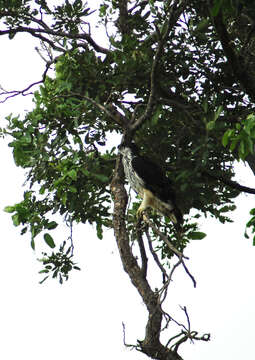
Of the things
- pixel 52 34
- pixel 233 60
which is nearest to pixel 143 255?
pixel 233 60

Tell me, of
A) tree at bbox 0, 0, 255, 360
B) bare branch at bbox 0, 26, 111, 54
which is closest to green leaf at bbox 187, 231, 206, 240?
tree at bbox 0, 0, 255, 360

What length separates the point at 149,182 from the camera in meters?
5.35

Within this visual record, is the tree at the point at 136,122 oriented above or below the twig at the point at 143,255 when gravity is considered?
above

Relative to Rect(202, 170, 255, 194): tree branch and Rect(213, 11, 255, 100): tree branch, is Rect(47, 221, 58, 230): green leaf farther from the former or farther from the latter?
Rect(213, 11, 255, 100): tree branch

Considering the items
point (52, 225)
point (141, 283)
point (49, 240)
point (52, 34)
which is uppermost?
point (52, 34)

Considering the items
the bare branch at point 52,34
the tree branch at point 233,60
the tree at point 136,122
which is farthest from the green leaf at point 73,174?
the bare branch at point 52,34

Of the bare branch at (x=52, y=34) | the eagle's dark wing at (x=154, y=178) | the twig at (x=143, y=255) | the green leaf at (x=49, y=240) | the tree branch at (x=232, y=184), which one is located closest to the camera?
the twig at (x=143, y=255)

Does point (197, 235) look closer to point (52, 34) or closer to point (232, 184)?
point (232, 184)

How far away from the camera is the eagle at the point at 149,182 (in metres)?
5.29

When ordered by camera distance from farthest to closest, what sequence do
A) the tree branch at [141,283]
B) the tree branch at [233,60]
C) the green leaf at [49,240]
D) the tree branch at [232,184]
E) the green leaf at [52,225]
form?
the tree branch at [232,184], the tree branch at [233,60], the green leaf at [52,225], the green leaf at [49,240], the tree branch at [141,283]

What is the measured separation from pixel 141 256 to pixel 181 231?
48.6 inches

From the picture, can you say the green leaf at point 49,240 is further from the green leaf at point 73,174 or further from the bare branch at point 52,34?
the bare branch at point 52,34

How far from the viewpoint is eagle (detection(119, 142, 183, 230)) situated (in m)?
5.29

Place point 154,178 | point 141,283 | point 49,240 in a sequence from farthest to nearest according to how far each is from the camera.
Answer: point 154,178, point 49,240, point 141,283
